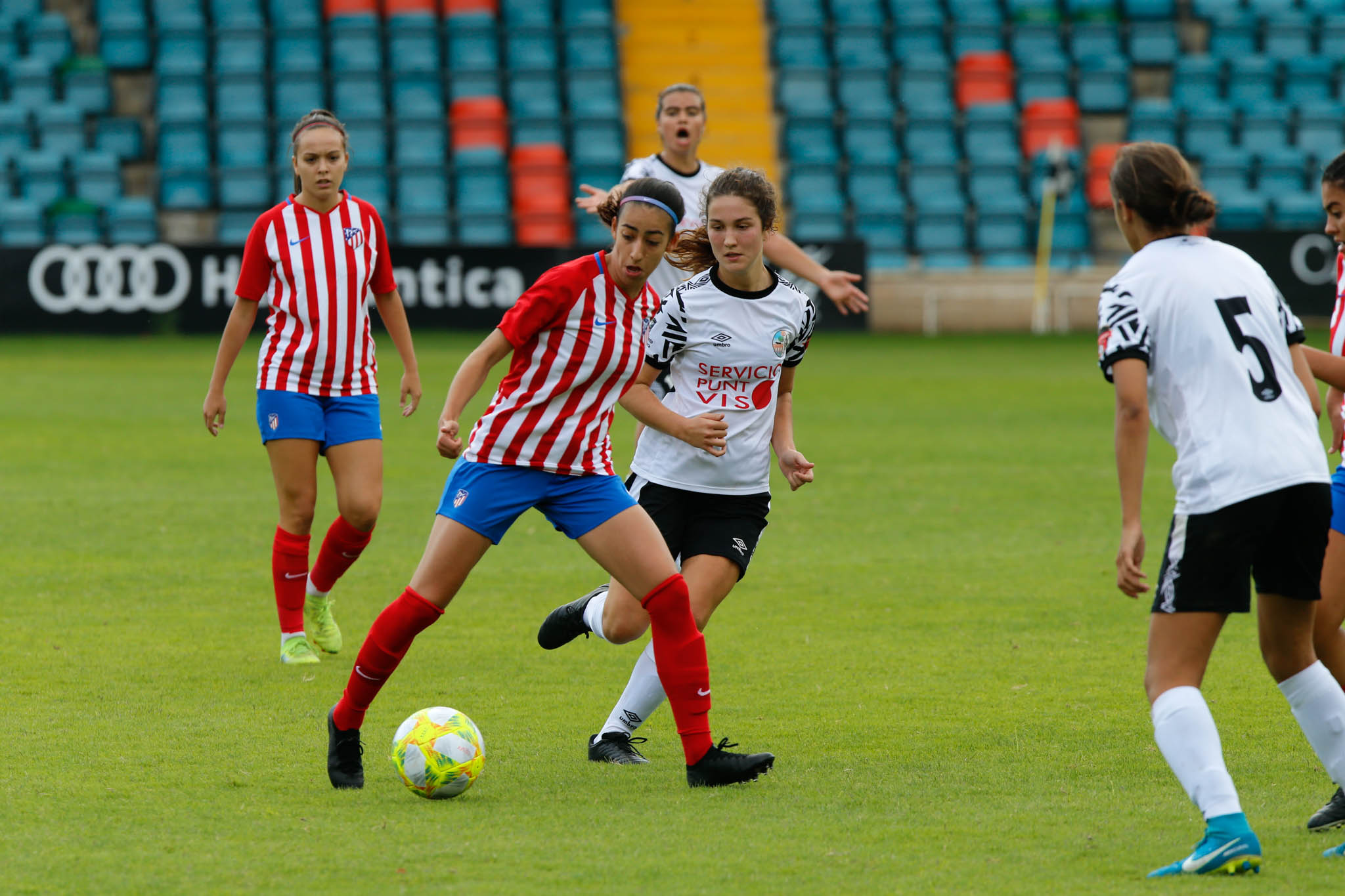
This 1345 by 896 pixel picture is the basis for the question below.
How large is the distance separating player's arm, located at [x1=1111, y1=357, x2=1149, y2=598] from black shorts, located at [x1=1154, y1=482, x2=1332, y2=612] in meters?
0.10

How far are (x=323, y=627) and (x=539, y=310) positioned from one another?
2.47m

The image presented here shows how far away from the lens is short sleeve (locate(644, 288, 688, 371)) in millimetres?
5160

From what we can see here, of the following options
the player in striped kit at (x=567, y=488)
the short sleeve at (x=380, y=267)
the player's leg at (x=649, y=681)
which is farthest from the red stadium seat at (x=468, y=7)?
the player in striped kit at (x=567, y=488)

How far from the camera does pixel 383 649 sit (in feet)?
15.1

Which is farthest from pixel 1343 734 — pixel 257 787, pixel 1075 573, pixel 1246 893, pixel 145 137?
pixel 145 137

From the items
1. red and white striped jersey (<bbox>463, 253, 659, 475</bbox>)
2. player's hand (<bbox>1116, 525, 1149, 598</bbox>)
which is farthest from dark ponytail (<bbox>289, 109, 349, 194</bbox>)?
player's hand (<bbox>1116, 525, 1149, 598</bbox>)

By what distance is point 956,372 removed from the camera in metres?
18.4

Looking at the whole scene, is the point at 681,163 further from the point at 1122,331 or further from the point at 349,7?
the point at 349,7

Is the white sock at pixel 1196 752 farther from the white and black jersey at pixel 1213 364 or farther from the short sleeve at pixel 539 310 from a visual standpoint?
the short sleeve at pixel 539 310

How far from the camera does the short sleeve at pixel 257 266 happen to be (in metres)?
6.36

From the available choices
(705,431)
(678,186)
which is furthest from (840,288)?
(705,431)

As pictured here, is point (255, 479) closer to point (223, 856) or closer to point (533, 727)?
point (533, 727)

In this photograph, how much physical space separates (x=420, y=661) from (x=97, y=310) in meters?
16.1

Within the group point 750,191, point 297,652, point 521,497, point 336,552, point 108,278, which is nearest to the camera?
point 521,497
